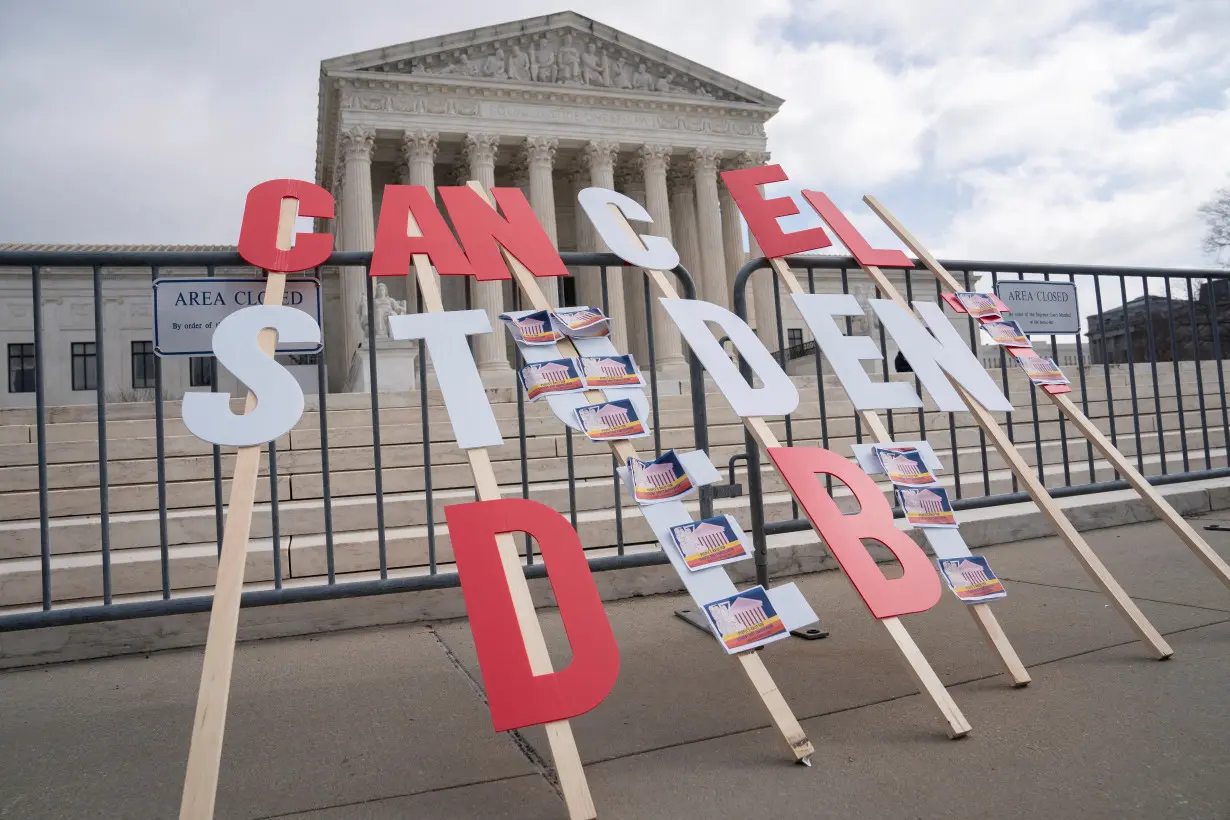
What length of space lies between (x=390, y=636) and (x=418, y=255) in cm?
179

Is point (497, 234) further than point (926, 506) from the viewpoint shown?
Yes

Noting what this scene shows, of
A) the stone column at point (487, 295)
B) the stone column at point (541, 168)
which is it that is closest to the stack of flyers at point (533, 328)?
the stone column at point (487, 295)

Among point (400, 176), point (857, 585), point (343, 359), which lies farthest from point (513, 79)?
point (857, 585)

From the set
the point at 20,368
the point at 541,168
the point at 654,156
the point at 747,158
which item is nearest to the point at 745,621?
the point at 541,168

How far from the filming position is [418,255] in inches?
108

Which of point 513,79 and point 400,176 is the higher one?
point 513,79

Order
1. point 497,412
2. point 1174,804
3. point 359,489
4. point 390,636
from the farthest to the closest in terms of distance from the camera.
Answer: point 497,412
point 359,489
point 390,636
point 1174,804

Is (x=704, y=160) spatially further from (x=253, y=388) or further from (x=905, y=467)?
(x=253, y=388)

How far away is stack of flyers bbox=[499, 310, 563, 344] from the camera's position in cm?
245

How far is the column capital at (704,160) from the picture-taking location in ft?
101

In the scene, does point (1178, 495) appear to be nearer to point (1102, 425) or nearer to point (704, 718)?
point (1102, 425)

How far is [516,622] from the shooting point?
6.23 ft

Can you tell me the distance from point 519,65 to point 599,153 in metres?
4.51

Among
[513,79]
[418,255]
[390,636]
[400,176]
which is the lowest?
[390,636]
